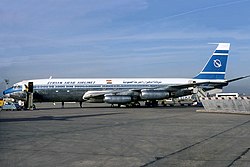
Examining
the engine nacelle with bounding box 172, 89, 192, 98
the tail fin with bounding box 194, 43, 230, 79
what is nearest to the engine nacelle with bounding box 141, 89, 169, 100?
the engine nacelle with bounding box 172, 89, 192, 98

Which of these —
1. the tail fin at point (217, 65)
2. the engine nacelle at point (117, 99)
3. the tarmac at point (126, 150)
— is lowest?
the tarmac at point (126, 150)

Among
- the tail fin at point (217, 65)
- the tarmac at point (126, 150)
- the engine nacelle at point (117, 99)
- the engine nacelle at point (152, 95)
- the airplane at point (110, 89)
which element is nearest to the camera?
the tarmac at point (126, 150)

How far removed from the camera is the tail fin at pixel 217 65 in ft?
148

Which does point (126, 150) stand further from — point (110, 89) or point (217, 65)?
point (217, 65)

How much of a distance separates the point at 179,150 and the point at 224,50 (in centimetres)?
3916

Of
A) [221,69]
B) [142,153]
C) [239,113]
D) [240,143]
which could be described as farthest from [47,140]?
[221,69]

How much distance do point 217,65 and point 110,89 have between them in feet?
49.4

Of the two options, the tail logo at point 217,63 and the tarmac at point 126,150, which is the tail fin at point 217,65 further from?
the tarmac at point 126,150

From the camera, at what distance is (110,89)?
41.6 meters

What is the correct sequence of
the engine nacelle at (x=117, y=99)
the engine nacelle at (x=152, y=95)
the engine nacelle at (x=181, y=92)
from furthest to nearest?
the engine nacelle at (x=181, y=92), the engine nacelle at (x=152, y=95), the engine nacelle at (x=117, y=99)

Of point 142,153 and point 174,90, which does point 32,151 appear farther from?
point 174,90

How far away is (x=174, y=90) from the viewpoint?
4203 cm

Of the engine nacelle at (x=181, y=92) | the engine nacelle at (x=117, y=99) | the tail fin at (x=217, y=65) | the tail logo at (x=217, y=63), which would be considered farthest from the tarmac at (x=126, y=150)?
the tail logo at (x=217, y=63)

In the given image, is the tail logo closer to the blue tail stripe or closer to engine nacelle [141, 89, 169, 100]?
the blue tail stripe
